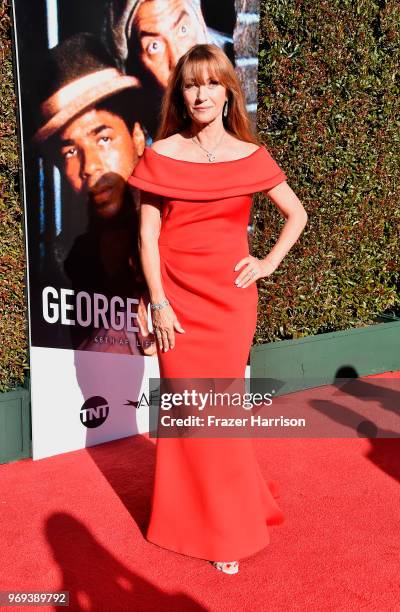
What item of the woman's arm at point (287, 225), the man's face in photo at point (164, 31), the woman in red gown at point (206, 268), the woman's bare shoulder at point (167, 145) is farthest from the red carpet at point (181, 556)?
the man's face in photo at point (164, 31)

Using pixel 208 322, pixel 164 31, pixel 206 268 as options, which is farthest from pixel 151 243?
pixel 164 31

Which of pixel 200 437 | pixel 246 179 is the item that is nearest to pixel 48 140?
pixel 246 179

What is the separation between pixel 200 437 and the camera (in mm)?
3309

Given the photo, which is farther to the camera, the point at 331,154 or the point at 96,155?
the point at 331,154

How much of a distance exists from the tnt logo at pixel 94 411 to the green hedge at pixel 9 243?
47 cm

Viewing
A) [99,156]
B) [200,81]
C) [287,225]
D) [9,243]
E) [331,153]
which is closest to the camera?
[200,81]

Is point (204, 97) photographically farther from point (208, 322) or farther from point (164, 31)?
point (164, 31)

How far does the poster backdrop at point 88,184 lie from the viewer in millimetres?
4254

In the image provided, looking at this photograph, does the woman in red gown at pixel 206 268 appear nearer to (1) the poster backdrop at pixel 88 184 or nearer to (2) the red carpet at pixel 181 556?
(2) the red carpet at pixel 181 556

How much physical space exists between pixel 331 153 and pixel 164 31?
6.42 ft

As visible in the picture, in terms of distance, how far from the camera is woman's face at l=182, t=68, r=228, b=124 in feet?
10.1

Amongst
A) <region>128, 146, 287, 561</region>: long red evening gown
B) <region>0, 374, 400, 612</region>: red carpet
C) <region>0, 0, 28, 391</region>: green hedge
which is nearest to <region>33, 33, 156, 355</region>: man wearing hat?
<region>0, 0, 28, 391</region>: green hedge

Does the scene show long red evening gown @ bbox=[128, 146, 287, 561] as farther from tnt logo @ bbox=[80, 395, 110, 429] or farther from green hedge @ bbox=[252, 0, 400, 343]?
green hedge @ bbox=[252, 0, 400, 343]

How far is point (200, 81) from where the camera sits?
308 centimetres
